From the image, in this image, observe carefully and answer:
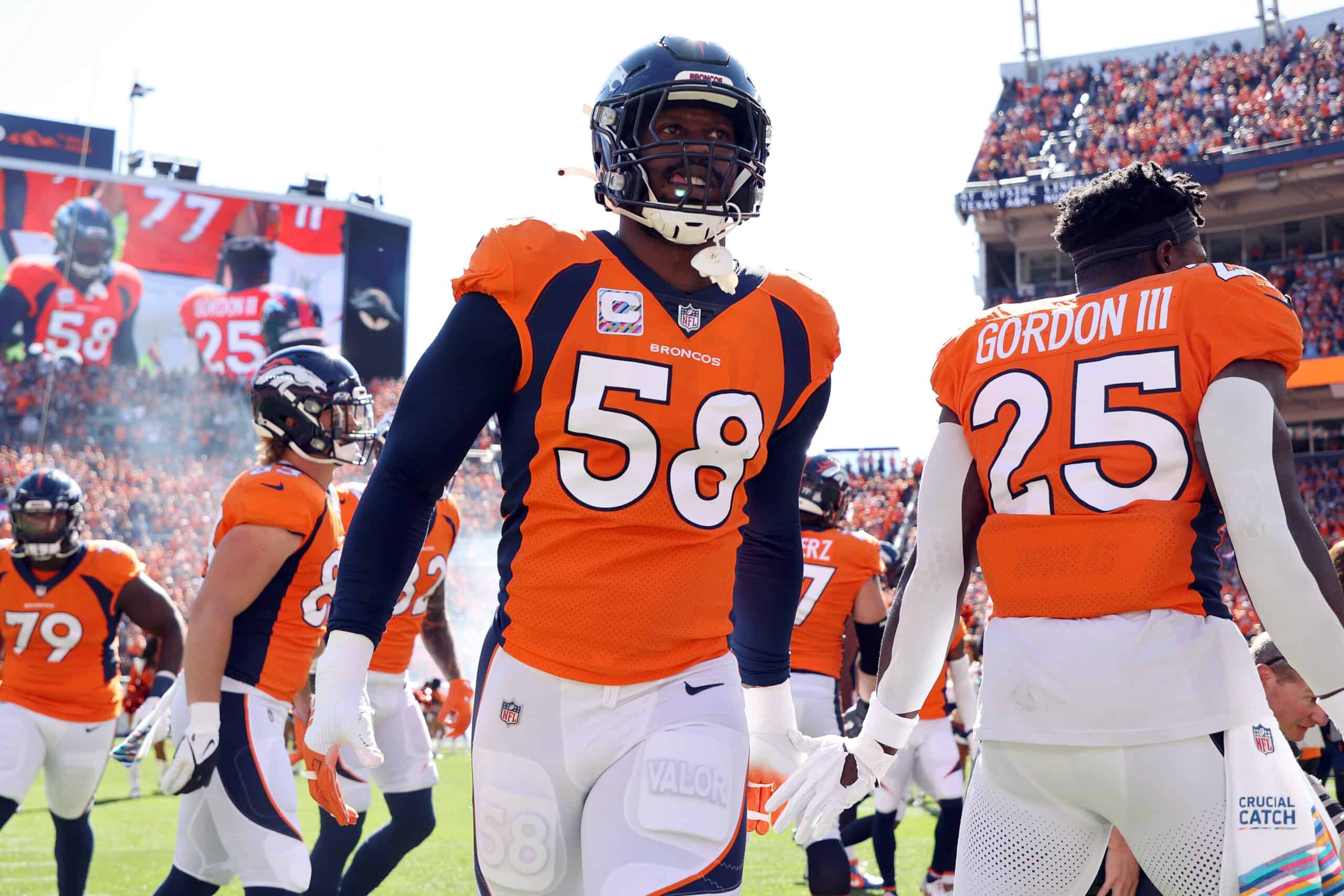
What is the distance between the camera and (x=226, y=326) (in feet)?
119

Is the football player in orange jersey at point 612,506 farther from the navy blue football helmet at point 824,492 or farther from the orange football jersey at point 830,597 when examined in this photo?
the navy blue football helmet at point 824,492

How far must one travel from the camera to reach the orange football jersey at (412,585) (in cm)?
556

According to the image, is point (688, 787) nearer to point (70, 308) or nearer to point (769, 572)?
point (769, 572)

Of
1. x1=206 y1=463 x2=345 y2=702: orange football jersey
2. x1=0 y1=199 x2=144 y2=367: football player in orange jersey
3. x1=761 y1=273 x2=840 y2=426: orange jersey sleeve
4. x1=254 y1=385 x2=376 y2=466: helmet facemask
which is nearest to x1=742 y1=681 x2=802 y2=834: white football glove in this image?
x1=761 y1=273 x2=840 y2=426: orange jersey sleeve

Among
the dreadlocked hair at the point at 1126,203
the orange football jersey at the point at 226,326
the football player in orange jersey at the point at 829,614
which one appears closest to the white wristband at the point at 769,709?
the dreadlocked hair at the point at 1126,203

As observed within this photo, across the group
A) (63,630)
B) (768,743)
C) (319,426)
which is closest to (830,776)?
(768,743)

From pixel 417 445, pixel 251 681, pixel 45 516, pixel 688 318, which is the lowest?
pixel 251 681

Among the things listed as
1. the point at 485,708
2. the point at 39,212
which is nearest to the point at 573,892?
the point at 485,708

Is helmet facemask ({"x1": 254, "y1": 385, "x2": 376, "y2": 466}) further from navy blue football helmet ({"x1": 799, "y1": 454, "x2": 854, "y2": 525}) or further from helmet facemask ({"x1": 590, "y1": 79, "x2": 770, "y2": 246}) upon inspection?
navy blue football helmet ({"x1": 799, "y1": 454, "x2": 854, "y2": 525})

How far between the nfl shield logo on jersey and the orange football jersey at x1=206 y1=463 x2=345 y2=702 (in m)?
2.13

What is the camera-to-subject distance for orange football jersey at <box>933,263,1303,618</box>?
2.67m

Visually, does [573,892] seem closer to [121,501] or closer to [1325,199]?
[1325,199]

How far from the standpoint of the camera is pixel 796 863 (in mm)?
9180

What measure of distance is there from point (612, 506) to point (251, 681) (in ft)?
7.89
